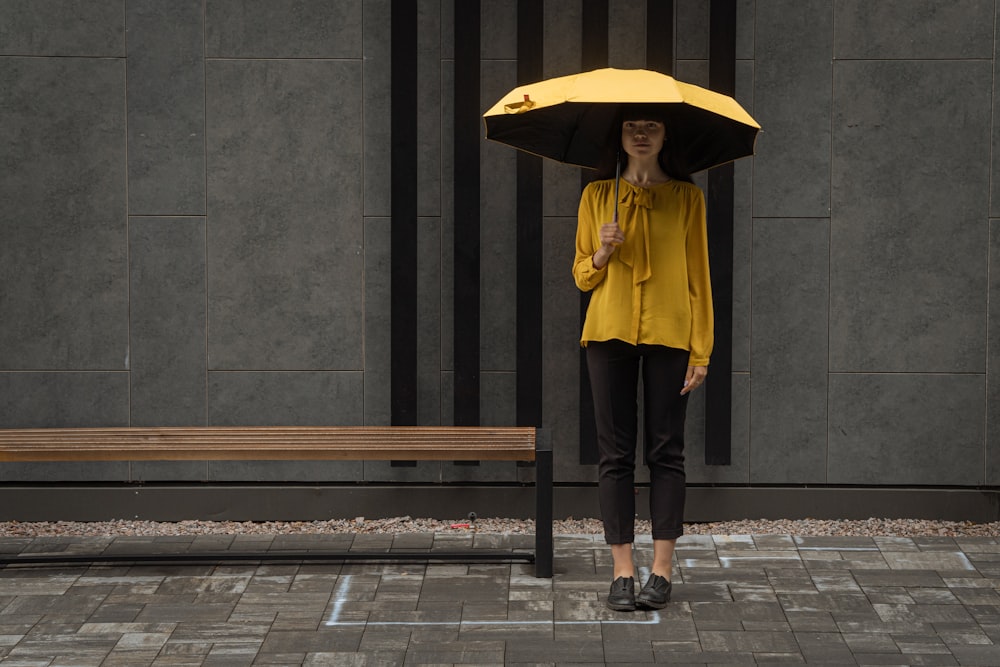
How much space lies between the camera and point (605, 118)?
4.66 metres

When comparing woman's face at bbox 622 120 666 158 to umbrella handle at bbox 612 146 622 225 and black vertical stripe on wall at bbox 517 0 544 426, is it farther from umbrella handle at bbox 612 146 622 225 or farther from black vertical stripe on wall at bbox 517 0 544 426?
black vertical stripe on wall at bbox 517 0 544 426

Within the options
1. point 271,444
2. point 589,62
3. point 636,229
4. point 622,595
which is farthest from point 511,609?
point 589,62

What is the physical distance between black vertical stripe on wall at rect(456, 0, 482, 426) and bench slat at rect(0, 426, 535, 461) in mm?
592

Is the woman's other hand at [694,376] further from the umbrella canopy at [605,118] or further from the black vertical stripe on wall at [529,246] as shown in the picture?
the black vertical stripe on wall at [529,246]

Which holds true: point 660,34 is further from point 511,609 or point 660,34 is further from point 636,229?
point 511,609

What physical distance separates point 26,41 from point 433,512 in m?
3.31

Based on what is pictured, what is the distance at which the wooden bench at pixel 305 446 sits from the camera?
5.22 meters

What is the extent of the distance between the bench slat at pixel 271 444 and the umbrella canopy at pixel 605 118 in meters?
1.38

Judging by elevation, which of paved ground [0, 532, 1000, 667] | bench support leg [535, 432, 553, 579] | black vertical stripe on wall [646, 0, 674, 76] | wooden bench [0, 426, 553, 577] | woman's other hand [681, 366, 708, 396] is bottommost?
paved ground [0, 532, 1000, 667]

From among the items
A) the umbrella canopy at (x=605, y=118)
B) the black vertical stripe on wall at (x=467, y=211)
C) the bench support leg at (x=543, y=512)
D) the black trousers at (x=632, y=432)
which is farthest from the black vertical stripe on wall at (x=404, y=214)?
the black trousers at (x=632, y=432)

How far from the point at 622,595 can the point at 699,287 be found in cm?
131

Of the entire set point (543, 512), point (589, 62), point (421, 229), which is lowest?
point (543, 512)

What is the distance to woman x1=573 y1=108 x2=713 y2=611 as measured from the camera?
4.69 metres

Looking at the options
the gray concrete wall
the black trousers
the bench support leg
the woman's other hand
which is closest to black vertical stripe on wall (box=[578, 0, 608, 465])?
the gray concrete wall
